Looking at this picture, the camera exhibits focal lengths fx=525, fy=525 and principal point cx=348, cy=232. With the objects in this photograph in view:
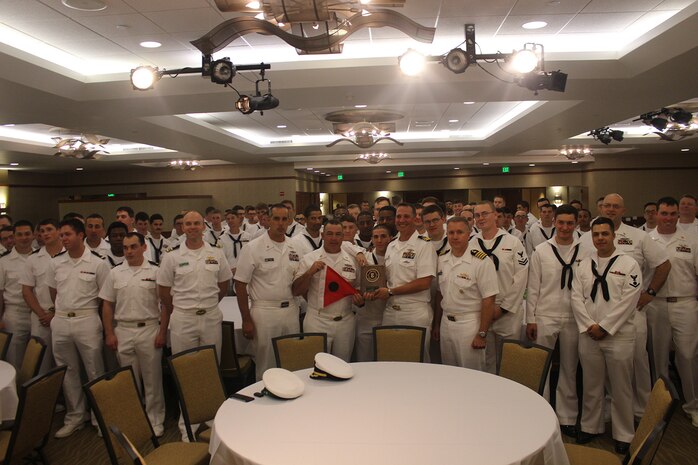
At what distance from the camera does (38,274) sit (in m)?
5.74

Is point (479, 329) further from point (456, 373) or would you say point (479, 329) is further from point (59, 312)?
point (59, 312)

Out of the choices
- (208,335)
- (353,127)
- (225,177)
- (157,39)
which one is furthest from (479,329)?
(225,177)

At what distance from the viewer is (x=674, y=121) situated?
9.37 meters

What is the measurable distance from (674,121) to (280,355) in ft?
28.3

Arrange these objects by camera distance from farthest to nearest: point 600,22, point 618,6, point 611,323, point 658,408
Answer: point 600,22
point 618,6
point 611,323
point 658,408

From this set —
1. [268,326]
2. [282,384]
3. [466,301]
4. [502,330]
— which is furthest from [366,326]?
[282,384]

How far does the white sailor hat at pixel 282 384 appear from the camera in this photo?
3.36 metres

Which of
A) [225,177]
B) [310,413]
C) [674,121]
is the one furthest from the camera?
[225,177]

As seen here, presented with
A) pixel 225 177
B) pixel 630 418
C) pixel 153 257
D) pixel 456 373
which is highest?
pixel 225 177

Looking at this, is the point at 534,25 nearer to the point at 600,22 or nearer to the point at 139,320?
the point at 600,22

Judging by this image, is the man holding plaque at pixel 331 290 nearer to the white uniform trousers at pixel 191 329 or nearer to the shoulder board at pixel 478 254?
the white uniform trousers at pixel 191 329

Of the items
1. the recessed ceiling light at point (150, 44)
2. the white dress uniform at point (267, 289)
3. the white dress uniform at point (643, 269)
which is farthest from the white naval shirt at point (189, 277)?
the white dress uniform at point (643, 269)

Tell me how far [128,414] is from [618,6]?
18.7 feet

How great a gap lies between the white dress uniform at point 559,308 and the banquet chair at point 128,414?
3.16m
